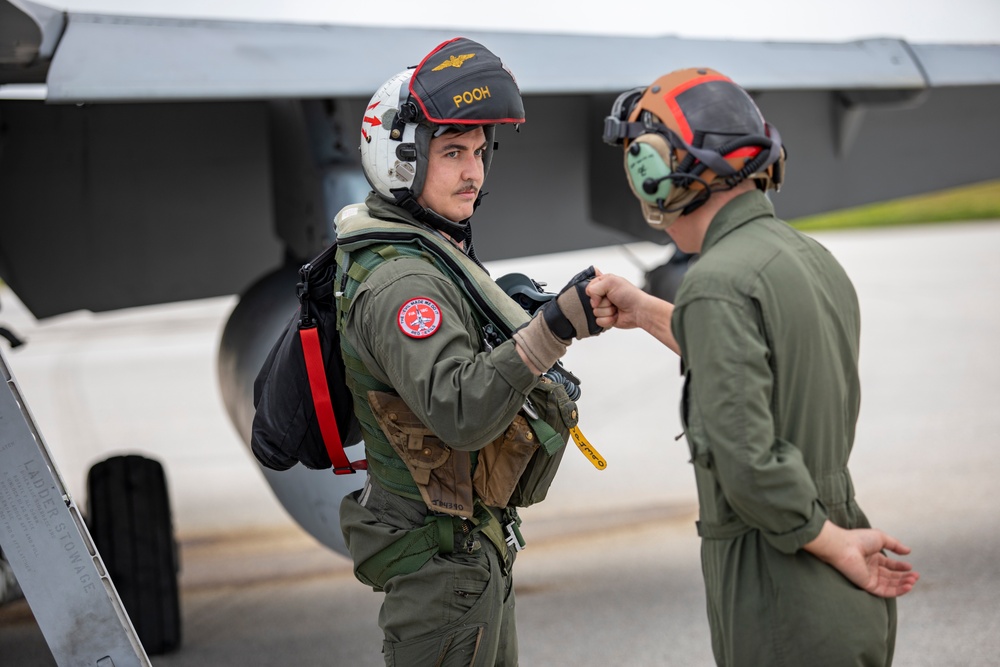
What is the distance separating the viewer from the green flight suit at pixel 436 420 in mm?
2062

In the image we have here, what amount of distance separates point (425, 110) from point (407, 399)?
0.60 metres

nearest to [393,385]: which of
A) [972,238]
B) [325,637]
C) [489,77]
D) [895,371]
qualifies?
[489,77]

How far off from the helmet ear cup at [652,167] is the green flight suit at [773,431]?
12 cm

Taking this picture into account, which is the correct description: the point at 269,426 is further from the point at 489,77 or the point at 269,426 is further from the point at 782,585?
the point at 782,585

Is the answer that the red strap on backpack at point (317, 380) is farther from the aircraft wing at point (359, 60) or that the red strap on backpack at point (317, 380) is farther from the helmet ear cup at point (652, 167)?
the aircraft wing at point (359, 60)

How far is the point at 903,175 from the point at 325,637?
3.97 metres

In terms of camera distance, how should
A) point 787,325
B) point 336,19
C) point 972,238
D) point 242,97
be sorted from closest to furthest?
point 787,325, point 242,97, point 336,19, point 972,238

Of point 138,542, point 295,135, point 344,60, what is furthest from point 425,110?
point 138,542

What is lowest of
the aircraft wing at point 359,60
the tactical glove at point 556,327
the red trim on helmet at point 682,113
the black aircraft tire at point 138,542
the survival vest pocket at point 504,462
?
the black aircraft tire at point 138,542

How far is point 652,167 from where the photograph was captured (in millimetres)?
1916

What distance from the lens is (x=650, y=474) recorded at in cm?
679

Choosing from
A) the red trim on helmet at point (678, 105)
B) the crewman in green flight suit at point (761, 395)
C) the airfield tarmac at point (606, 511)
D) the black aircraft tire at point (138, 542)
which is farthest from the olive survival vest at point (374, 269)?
the black aircraft tire at point (138, 542)

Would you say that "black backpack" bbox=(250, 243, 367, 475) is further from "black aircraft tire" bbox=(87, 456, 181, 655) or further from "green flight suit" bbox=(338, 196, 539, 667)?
"black aircraft tire" bbox=(87, 456, 181, 655)

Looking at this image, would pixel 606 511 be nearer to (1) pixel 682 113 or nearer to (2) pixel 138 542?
(2) pixel 138 542
